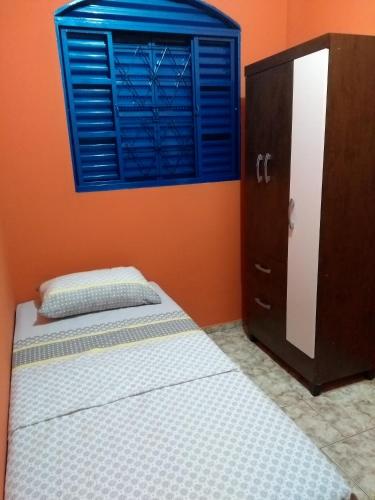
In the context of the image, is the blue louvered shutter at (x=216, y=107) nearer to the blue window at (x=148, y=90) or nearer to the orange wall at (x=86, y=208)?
the blue window at (x=148, y=90)

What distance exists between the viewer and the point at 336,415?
188 centimetres

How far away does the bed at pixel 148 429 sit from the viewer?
3.03 ft

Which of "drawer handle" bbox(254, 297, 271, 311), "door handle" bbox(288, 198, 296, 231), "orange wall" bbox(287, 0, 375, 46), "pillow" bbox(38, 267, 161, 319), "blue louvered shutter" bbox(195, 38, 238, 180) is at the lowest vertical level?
"drawer handle" bbox(254, 297, 271, 311)

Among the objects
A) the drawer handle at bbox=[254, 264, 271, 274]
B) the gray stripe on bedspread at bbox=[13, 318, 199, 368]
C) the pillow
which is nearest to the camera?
the gray stripe on bedspread at bbox=[13, 318, 199, 368]

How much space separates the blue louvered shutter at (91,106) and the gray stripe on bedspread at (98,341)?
3.29ft

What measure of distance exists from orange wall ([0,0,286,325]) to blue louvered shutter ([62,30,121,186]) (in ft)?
0.23

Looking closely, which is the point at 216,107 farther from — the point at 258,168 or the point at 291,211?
the point at 291,211

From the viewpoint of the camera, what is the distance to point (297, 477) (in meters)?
0.93

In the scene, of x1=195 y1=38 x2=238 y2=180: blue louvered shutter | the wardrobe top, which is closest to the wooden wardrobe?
the wardrobe top

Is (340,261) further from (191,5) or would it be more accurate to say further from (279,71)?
(191,5)

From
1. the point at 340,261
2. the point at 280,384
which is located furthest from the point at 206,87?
the point at 280,384

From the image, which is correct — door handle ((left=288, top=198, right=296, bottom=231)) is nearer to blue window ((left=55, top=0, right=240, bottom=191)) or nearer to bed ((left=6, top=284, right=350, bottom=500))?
blue window ((left=55, top=0, right=240, bottom=191))

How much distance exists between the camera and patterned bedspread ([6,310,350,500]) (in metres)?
0.92

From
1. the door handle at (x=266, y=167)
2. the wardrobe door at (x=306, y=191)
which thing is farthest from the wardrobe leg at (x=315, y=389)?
the door handle at (x=266, y=167)
